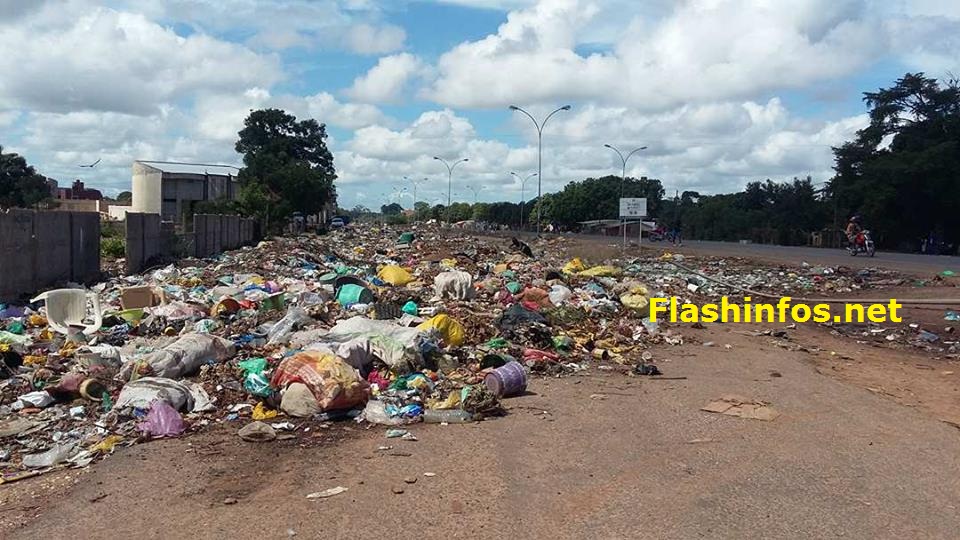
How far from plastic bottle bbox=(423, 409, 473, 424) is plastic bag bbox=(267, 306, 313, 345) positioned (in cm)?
293

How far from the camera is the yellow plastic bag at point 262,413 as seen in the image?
629 cm

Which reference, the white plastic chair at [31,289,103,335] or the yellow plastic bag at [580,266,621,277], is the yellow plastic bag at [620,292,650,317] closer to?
the yellow plastic bag at [580,266,621,277]

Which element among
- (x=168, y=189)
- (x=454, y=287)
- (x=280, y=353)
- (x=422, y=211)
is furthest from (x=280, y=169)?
(x=422, y=211)

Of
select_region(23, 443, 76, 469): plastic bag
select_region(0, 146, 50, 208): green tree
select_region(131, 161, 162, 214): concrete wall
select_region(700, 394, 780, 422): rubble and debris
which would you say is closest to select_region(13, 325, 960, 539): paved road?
select_region(700, 394, 780, 422): rubble and debris

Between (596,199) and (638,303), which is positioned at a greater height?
(596,199)

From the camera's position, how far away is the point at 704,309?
14.6m

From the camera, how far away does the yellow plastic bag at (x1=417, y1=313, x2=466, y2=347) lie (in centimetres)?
891

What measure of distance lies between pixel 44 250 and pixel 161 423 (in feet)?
33.7

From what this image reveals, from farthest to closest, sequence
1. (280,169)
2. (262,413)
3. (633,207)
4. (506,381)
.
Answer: (280,169)
(633,207)
(506,381)
(262,413)

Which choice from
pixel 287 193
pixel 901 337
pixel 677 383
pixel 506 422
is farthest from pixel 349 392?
pixel 287 193

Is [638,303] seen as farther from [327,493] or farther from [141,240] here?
[141,240]

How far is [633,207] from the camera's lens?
38344 millimetres

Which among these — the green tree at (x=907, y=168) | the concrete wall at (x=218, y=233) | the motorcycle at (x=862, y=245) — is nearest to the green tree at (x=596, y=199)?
the green tree at (x=907, y=168)

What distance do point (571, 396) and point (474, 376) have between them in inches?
36.9
